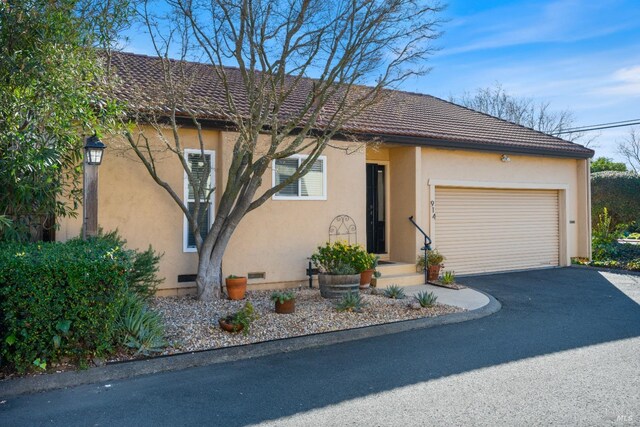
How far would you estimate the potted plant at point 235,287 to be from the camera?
29.2 feet

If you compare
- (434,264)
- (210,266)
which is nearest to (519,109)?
(434,264)

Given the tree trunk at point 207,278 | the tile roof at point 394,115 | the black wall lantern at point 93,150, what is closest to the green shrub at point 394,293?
the tree trunk at point 207,278

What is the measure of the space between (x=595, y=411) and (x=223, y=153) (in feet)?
24.4

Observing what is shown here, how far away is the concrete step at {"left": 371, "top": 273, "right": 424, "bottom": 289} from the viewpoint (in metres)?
10.8

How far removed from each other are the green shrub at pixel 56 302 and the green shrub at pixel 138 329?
31 cm

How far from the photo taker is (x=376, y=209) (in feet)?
42.3

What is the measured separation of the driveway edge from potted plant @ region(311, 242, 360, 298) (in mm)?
1523

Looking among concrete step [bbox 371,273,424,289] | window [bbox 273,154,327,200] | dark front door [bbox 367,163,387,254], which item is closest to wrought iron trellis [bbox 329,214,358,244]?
window [bbox 273,154,327,200]

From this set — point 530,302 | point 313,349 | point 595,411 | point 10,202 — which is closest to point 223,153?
point 10,202

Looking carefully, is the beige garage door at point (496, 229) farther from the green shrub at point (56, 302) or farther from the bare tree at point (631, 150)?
the bare tree at point (631, 150)

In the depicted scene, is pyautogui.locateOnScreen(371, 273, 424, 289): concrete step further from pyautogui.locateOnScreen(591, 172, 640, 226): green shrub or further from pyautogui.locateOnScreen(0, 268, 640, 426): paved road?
pyautogui.locateOnScreen(591, 172, 640, 226): green shrub

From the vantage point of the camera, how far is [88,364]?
546cm

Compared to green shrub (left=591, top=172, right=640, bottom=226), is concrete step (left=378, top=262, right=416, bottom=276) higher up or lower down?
lower down

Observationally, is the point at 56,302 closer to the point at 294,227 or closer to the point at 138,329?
the point at 138,329
